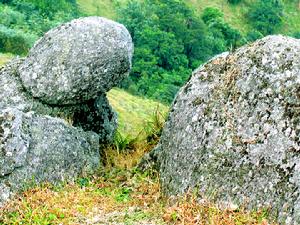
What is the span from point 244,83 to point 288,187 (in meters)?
2.13

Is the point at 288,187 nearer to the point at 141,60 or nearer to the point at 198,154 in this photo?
the point at 198,154

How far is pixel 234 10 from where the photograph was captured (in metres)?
146

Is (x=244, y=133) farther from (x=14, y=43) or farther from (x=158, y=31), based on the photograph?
(x=158, y=31)

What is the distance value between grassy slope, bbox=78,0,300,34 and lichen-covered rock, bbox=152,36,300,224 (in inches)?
4560

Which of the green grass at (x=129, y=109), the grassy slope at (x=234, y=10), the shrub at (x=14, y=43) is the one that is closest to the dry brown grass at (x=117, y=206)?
the green grass at (x=129, y=109)

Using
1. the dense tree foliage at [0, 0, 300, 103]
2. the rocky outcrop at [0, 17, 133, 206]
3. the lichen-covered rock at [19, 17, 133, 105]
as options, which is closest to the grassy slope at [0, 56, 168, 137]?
the dense tree foliage at [0, 0, 300, 103]

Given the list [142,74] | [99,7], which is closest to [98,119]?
[142,74]

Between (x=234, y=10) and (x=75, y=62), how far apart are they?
13758cm

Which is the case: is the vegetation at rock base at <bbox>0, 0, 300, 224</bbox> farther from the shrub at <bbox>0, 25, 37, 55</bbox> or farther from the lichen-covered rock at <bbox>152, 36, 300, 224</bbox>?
the lichen-covered rock at <bbox>152, 36, 300, 224</bbox>

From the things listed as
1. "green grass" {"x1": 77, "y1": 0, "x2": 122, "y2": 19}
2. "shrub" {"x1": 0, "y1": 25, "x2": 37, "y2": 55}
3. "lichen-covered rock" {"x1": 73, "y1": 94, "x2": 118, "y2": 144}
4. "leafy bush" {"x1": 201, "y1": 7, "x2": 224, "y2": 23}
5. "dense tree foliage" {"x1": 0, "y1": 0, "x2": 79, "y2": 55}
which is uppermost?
"lichen-covered rock" {"x1": 73, "y1": 94, "x2": 118, "y2": 144}

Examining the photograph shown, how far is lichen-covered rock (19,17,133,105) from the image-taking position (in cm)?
1212

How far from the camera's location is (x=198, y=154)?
978cm

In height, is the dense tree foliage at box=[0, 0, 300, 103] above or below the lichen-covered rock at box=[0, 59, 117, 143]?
below

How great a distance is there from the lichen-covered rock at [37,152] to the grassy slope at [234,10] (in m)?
114
